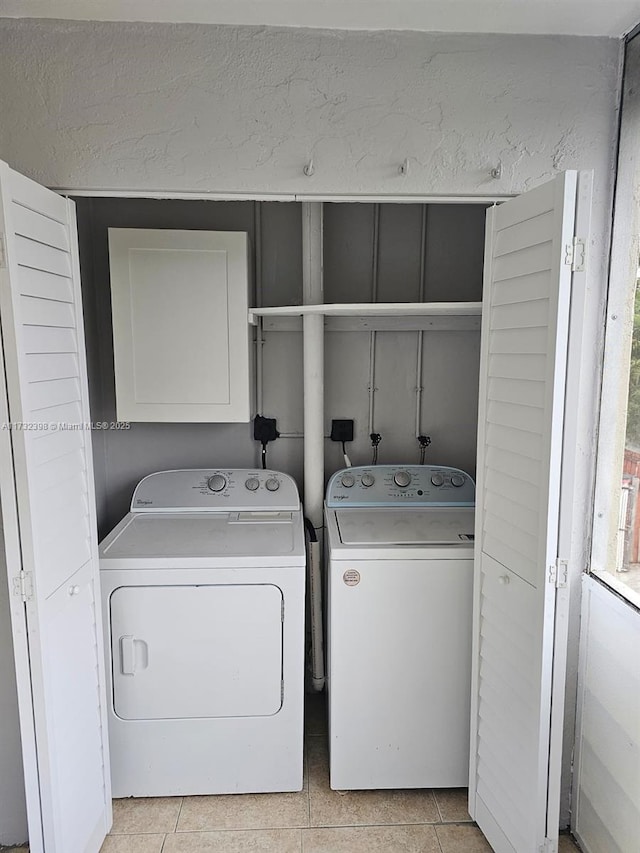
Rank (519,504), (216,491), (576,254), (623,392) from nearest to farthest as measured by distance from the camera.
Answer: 1. (576,254)
2. (519,504)
3. (623,392)
4. (216,491)

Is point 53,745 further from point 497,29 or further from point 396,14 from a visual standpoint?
point 497,29

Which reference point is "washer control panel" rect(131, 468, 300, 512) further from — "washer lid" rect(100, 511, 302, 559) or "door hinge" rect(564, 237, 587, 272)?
"door hinge" rect(564, 237, 587, 272)

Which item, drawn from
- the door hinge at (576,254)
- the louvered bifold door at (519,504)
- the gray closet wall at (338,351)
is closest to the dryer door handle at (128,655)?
the gray closet wall at (338,351)

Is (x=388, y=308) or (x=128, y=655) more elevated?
(x=388, y=308)

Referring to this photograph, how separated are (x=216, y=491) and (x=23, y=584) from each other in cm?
107

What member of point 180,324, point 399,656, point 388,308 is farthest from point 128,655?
point 388,308

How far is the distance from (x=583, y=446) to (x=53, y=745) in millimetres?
1741

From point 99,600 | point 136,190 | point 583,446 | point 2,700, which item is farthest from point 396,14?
point 2,700

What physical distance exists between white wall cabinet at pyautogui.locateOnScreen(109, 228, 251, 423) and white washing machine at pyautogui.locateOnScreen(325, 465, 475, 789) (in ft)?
2.47

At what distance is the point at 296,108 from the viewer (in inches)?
65.9

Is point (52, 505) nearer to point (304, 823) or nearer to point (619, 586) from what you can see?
point (304, 823)

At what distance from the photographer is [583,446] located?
6.01ft

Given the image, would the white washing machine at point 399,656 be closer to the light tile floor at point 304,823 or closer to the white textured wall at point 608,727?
the light tile floor at point 304,823

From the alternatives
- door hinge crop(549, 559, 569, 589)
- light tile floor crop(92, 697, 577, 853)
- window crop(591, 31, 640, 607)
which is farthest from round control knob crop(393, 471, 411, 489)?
light tile floor crop(92, 697, 577, 853)
